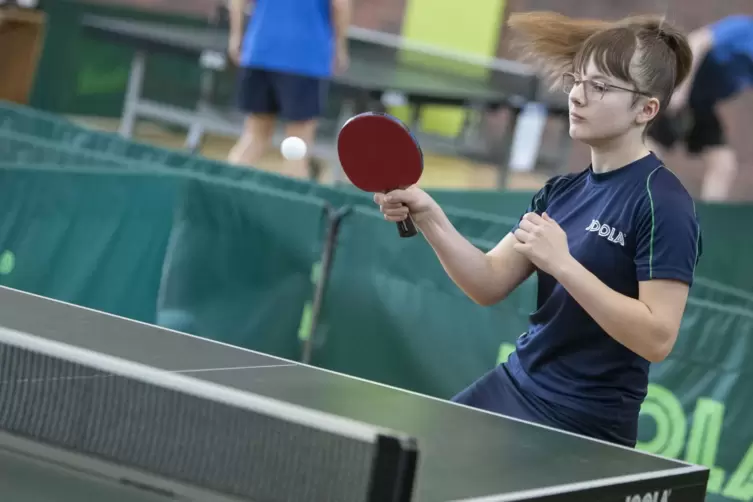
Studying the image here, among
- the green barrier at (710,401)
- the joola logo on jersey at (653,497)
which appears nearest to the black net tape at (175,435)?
the joola logo on jersey at (653,497)

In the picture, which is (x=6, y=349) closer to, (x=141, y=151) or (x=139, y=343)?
(x=139, y=343)

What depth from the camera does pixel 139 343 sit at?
2836mm

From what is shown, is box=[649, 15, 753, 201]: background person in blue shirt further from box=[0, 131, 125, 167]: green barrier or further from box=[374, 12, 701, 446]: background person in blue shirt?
box=[374, 12, 701, 446]: background person in blue shirt

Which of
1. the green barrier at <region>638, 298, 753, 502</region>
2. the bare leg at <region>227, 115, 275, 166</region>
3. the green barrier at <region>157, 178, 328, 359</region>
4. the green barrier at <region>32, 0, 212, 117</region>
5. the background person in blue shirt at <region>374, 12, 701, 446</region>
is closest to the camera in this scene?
the background person in blue shirt at <region>374, 12, 701, 446</region>

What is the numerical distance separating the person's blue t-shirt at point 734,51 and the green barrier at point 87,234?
15.6ft

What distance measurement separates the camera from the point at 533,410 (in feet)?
9.93

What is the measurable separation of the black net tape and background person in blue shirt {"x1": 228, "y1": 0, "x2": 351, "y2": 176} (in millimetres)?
4875

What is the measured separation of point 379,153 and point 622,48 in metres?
0.58

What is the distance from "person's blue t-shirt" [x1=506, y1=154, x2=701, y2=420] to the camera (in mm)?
2783

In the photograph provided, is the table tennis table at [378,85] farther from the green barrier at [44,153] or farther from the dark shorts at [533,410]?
the dark shorts at [533,410]

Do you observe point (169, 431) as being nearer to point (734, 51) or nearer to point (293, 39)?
point (293, 39)

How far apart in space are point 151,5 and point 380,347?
10483mm

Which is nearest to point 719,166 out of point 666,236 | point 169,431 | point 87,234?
point 87,234

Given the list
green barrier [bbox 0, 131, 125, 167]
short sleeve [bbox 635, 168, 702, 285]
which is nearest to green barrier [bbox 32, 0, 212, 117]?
green barrier [bbox 0, 131, 125, 167]
